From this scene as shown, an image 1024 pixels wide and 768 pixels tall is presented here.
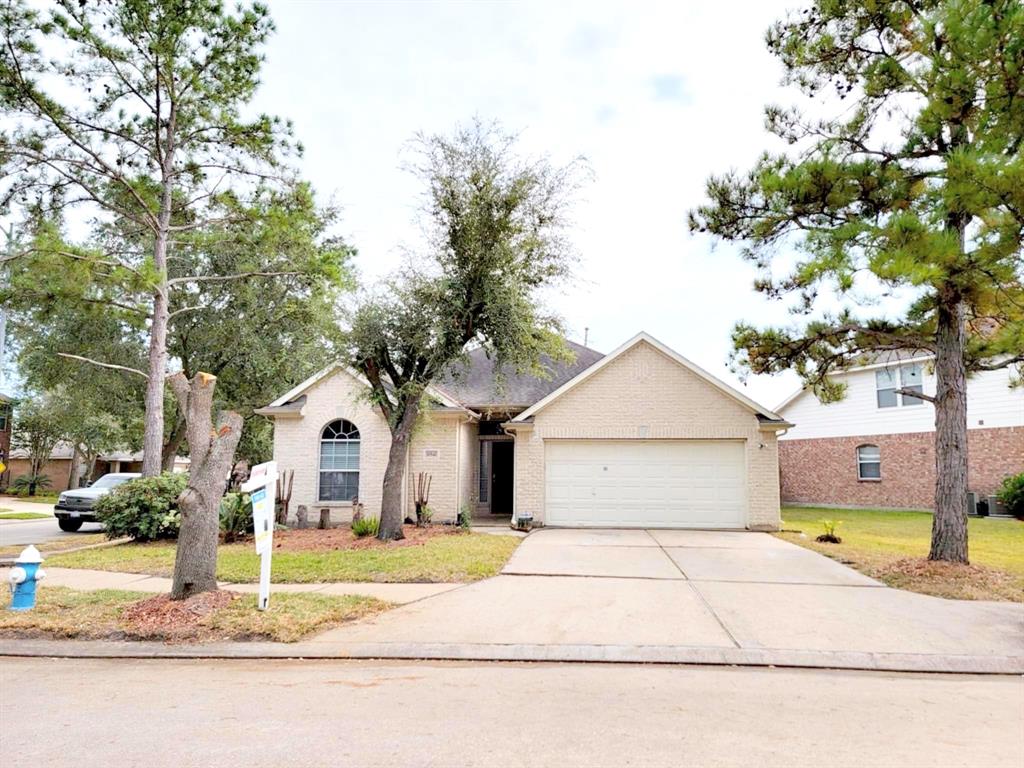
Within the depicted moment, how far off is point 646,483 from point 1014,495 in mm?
11381

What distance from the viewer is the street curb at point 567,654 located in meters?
5.59

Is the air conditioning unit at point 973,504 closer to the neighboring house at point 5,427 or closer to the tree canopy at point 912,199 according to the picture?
the tree canopy at point 912,199

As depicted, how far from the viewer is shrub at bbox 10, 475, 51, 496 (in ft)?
121

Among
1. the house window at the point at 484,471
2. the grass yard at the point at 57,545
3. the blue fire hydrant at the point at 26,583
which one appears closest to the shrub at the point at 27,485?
the grass yard at the point at 57,545

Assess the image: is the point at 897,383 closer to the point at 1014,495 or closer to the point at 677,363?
the point at 1014,495

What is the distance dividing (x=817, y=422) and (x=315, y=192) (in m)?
19.9

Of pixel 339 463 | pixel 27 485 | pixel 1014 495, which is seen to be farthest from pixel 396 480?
pixel 27 485

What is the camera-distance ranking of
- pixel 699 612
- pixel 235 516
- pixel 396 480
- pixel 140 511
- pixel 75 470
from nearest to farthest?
pixel 699 612
pixel 140 511
pixel 235 516
pixel 396 480
pixel 75 470

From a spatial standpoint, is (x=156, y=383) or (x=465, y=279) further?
(x=156, y=383)

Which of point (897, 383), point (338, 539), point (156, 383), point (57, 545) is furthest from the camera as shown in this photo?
point (897, 383)

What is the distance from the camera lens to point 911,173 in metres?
9.37

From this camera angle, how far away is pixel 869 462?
22.7m

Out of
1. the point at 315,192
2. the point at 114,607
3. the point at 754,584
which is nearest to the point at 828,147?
the point at 754,584

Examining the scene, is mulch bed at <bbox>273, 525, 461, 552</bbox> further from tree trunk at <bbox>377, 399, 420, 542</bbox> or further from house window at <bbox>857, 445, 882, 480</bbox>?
house window at <bbox>857, 445, 882, 480</bbox>
